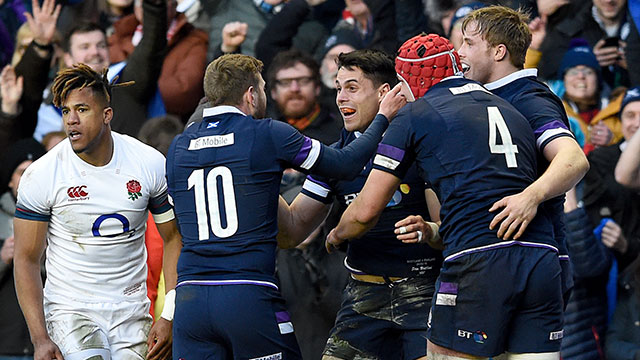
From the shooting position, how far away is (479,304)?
4398mm

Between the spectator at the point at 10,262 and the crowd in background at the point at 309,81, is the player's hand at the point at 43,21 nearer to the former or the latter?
the crowd in background at the point at 309,81

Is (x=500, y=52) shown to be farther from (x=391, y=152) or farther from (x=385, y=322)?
(x=385, y=322)

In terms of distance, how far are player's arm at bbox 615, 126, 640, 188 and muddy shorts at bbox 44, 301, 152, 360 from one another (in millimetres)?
4267

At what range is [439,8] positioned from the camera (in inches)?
330

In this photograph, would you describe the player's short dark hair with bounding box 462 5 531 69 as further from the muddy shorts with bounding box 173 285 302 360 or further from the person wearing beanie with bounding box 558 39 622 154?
the person wearing beanie with bounding box 558 39 622 154

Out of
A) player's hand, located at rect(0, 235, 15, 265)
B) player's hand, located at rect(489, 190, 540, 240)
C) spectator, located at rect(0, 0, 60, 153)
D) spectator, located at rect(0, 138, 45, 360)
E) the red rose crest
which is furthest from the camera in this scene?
spectator, located at rect(0, 0, 60, 153)

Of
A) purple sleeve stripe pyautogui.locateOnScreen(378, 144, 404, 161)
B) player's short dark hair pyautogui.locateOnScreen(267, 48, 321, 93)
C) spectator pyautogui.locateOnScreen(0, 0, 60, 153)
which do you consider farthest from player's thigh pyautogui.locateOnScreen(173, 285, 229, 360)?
spectator pyautogui.locateOnScreen(0, 0, 60, 153)

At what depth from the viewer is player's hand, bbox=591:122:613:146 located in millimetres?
7766

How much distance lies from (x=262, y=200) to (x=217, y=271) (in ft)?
1.42

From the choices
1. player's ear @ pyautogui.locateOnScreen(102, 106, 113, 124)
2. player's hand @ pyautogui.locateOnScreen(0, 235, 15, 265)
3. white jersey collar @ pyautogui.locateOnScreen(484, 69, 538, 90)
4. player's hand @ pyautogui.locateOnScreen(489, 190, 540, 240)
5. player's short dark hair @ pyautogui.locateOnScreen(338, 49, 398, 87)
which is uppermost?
player's short dark hair @ pyautogui.locateOnScreen(338, 49, 398, 87)

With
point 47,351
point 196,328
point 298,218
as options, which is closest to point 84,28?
point 298,218

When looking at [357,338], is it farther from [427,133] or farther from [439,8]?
[439,8]

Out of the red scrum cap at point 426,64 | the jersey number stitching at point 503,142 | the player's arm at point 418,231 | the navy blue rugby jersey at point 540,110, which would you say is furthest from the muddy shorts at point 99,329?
the navy blue rugby jersey at point 540,110

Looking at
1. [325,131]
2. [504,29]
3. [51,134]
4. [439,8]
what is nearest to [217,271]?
[504,29]
